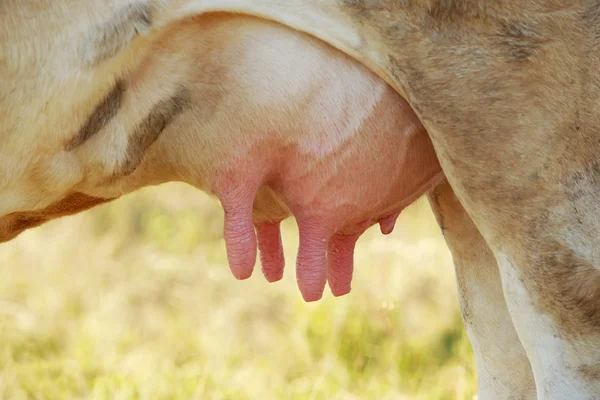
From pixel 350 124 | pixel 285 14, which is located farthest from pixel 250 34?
pixel 350 124

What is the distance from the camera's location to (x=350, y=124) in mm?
1388

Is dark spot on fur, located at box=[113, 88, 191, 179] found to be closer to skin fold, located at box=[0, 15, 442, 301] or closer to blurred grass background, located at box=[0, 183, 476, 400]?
skin fold, located at box=[0, 15, 442, 301]

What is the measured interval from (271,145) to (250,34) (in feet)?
0.48

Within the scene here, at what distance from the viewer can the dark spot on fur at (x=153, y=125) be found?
137 centimetres

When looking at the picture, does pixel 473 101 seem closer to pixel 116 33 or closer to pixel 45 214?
pixel 116 33

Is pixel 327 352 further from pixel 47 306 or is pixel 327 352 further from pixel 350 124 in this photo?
pixel 350 124

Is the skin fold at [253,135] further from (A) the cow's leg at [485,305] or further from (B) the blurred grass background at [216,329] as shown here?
(B) the blurred grass background at [216,329]

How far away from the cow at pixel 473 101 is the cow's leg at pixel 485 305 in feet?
1.28

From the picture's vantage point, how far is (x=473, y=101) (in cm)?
130

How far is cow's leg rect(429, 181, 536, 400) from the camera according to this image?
5.79 ft

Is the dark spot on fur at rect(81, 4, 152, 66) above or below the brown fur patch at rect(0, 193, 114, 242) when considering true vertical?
above

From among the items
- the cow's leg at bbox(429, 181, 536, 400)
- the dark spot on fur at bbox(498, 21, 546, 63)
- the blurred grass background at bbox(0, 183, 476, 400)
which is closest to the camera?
the dark spot on fur at bbox(498, 21, 546, 63)

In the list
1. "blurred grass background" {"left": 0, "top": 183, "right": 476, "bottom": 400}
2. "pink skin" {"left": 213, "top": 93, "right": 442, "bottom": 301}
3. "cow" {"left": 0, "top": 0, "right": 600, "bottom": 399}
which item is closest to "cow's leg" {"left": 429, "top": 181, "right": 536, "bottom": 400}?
"pink skin" {"left": 213, "top": 93, "right": 442, "bottom": 301}

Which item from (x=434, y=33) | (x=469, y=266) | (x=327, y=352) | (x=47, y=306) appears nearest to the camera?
(x=434, y=33)
